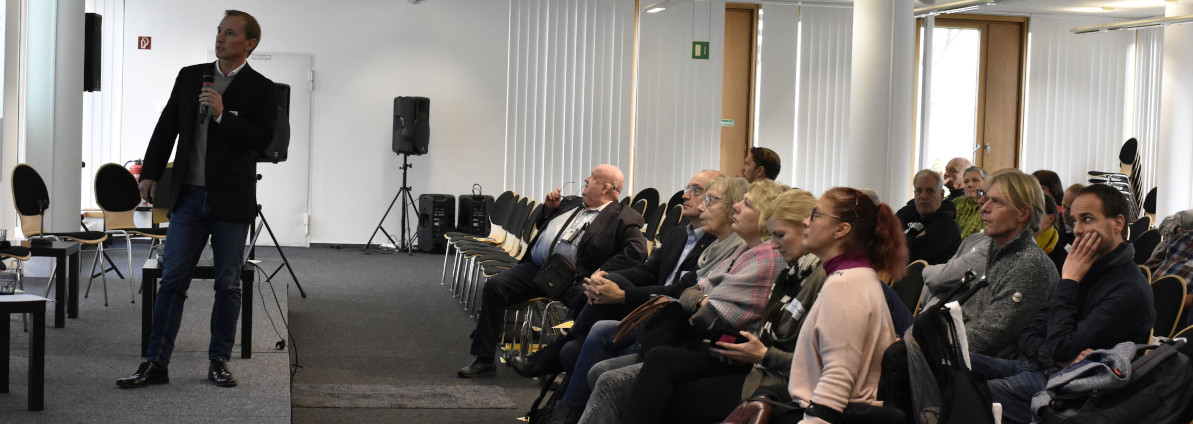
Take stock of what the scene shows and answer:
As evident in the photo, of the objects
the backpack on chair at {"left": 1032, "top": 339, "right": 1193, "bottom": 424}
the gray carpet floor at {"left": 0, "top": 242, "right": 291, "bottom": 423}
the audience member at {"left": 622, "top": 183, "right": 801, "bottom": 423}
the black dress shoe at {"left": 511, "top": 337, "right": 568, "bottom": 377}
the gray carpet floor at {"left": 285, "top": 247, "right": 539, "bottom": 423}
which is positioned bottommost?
the gray carpet floor at {"left": 285, "top": 247, "right": 539, "bottom": 423}

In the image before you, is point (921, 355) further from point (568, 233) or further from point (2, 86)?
point (2, 86)

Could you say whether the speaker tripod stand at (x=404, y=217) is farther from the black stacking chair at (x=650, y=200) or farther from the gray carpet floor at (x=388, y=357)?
the black stacking chair at (x=650, y=200)

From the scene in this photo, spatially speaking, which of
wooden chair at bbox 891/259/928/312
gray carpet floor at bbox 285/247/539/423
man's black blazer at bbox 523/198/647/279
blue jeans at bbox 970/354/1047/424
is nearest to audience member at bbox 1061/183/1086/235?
wooden chair at bbox 891/259/928/312

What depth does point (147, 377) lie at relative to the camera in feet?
14.4

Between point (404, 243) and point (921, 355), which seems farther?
point (404, 243)

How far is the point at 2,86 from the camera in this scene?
8578mm

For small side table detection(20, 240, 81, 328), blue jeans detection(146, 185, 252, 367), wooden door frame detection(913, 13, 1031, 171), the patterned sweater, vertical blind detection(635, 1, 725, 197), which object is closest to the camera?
the patterned sweater

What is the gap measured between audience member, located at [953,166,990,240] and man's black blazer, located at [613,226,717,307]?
2438 mm

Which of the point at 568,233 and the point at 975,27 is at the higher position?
the point at 975,27

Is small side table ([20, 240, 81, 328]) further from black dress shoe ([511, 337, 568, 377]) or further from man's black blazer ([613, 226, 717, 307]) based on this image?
man's black blazer ([613, 226, 717, 307])

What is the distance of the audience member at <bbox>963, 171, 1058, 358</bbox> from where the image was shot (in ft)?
11.3

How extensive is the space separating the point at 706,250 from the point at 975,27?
34.8ft

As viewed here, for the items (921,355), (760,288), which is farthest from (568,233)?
(921,355)

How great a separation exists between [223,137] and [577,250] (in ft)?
6.55
